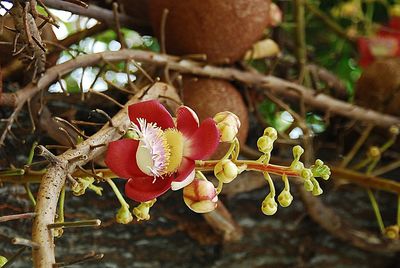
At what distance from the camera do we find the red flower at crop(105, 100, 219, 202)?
485mm

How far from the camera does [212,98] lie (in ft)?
2.26

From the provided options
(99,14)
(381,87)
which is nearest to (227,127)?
(99,14)

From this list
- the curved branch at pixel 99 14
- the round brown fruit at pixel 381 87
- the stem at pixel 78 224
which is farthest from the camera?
the round brown fruit at pixel 381 87

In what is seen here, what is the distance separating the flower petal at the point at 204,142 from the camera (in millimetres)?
487

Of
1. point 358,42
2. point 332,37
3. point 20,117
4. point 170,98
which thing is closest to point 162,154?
point 170,98

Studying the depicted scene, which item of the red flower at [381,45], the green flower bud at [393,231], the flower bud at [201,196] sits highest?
the flower bud at [201,196]

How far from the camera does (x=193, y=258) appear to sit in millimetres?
803

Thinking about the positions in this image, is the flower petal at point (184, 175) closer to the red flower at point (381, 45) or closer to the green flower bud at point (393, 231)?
the green flower bud at point (393, 231)

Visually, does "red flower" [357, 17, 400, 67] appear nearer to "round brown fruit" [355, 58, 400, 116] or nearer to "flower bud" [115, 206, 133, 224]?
"round brown fruit" [355, 58, 400, 116]

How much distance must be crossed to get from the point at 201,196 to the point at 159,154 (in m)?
0.04

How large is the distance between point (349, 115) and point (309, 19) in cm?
27

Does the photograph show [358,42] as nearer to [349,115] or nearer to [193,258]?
[349,115]

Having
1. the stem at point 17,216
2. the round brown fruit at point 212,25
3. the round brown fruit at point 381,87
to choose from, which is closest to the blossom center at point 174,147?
the stem at point 17,216

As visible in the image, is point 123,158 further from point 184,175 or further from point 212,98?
point 212,98
